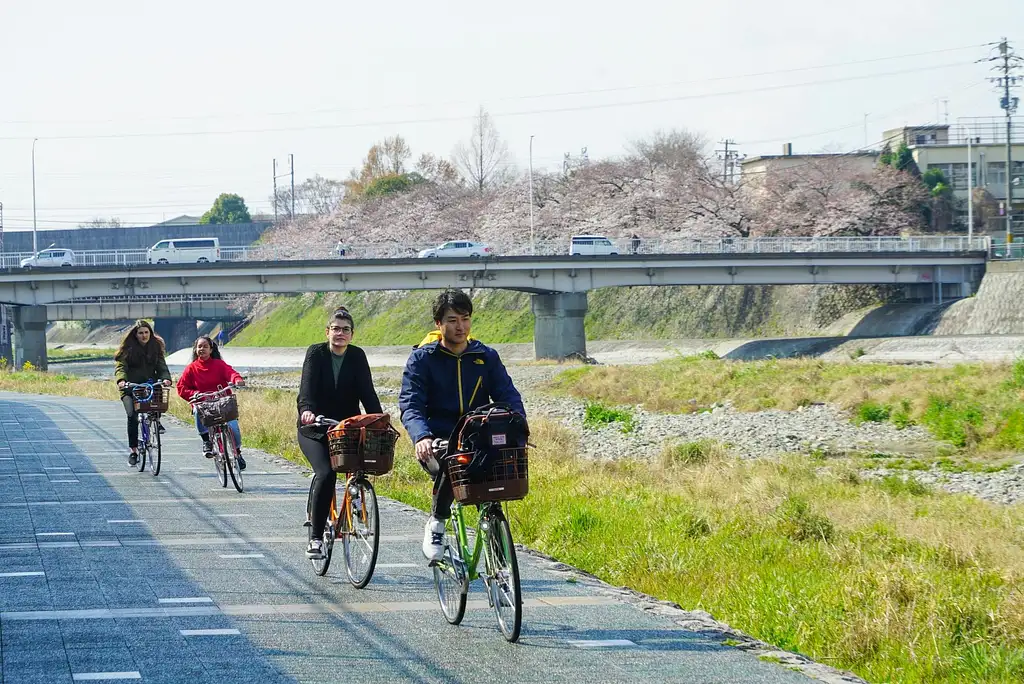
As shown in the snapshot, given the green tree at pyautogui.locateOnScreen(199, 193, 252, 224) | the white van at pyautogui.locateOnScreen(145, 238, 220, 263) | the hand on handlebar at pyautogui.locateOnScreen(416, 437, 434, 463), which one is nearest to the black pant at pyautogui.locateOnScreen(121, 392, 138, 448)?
the hand on handlebar at pyautogui.locateOnScreen(416, 437, 434, 463)

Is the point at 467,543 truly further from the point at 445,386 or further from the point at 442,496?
the point at 445,386

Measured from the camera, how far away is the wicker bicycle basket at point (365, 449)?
802cm

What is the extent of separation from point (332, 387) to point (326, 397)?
84 mm

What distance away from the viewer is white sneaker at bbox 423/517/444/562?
280 inches

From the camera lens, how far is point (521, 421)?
257 inches

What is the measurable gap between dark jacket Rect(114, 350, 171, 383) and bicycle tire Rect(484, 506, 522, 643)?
1007 centimetres

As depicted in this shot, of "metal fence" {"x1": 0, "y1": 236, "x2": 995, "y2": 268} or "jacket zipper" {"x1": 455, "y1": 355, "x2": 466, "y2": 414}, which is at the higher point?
"metal fence" {"x1": 0, "y1": 236, "x2": 995, "y2": 268}

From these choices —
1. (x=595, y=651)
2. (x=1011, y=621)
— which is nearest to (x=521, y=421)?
(x=595, y=651)

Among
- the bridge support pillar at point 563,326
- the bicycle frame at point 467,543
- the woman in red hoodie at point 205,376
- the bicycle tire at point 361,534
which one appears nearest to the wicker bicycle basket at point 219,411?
the woman in red hoodie at point 205,376

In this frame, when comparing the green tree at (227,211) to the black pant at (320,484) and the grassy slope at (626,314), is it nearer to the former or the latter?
the grassy slope at (626,314)

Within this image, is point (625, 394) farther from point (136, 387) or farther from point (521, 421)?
point (521, 421)

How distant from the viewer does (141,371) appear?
16.0m

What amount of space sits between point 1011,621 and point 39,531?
7921 mm

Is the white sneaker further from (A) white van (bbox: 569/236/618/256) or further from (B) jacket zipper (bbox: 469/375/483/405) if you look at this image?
(A) white van (bbox: 569/236/618/256)
